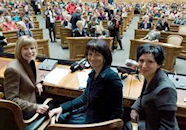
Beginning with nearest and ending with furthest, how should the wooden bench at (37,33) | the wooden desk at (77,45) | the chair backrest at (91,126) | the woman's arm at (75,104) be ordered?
the chair backrest at (91,126) → the woman's arm at (75,104) → the wooden desk at (77,45) → the wooden bench at (37,33)

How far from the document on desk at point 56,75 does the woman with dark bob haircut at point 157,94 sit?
45.9 inches

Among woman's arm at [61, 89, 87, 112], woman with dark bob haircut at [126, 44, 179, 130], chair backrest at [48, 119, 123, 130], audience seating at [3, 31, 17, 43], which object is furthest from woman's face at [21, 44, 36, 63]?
audience seating at [3, 31, 17, 43]

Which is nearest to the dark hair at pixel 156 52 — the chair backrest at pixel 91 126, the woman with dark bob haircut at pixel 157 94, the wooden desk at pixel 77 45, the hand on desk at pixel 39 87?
the woman with dark bob haircut at pixel 157 94

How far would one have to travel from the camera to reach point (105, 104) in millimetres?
1536

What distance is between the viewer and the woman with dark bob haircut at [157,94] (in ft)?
4.02

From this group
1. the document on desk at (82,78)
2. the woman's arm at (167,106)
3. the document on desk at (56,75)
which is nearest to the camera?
the woman's arm at (167,106)

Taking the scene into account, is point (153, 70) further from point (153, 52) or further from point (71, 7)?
point (71, 7)

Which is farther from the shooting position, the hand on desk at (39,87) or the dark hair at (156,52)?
the hand on desk at (39,87)

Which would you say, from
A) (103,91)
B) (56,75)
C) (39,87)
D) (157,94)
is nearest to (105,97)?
(103,91)

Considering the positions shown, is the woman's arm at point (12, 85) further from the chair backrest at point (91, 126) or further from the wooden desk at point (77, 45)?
the wooden desk at point (77, 45)

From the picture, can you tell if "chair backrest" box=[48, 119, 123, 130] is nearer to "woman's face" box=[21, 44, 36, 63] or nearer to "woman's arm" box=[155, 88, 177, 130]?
"woman's arm" box=[155, 88, 177, 130]

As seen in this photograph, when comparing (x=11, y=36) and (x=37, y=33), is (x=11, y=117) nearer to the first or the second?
(x=11, y=36)

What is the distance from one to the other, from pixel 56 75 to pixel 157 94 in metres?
1.44

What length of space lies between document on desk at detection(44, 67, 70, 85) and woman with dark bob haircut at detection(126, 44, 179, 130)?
1166mm
